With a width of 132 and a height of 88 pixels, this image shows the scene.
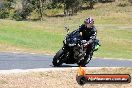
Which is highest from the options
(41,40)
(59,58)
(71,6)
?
(59,58)

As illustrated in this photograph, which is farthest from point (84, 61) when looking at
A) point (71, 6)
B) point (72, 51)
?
point (71, 6)

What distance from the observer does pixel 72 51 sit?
17.6 meters

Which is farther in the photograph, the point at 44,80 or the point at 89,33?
the point at 89,33

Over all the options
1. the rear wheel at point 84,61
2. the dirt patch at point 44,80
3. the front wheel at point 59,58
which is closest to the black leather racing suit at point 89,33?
the rear wheel at point 84,61

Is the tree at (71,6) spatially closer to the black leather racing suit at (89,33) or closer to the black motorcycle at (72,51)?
the black motorcycle at (72,51)

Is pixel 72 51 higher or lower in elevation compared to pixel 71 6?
higher

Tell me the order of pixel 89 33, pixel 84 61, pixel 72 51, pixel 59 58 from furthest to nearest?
pixel 84 61
pixel 59 58
pixel 72 51
pixel 89 33

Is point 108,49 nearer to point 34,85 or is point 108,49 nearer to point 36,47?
point 36,47

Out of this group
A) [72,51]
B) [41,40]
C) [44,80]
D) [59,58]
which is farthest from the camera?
[41,40]

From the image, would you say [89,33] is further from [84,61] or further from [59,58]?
[59,58]

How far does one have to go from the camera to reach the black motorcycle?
17297 millimetres

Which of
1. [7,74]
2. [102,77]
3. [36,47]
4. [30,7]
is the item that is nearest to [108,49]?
[36,47]

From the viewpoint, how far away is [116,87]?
57.0 ft

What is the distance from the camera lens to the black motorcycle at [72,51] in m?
17.3
